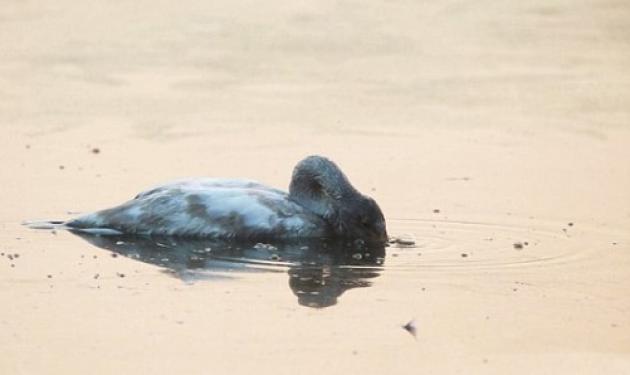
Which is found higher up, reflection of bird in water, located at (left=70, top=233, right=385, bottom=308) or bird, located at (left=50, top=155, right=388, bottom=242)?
bird, located at (left=50, top=155, right=388, bottom=242)

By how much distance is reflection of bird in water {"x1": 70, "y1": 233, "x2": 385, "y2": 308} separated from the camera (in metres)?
10.2

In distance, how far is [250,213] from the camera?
37.6 feet

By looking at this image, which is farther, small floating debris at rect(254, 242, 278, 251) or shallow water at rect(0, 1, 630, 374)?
small floating debris at rect(254, 242, 278, 251)

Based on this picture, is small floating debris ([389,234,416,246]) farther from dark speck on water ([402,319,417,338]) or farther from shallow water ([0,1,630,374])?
dark speck on water ([402,319,417,338])

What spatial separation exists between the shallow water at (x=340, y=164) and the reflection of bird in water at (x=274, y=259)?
3 cm

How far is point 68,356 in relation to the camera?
27.7 ft

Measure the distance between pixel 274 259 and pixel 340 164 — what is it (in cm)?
291

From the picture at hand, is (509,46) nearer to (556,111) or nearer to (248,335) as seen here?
(556,111)

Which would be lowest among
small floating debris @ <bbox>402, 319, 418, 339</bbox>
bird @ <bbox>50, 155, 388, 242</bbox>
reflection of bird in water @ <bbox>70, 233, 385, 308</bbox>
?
small floating debris @ <bbox>402, 319, 418, 339</bbox>

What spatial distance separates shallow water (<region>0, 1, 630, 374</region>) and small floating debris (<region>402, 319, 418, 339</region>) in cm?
4

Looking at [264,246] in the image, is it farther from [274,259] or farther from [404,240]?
[404,240]

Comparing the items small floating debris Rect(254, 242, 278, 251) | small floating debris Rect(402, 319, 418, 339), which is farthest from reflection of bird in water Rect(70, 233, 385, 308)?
small floating debris Rect(402, 319, 418, 339)

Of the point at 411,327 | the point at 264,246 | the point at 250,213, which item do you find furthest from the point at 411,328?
the point at 250,213

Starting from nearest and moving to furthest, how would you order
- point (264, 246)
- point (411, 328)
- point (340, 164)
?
point (411, 328), point (264, 246), point (340, 164)
